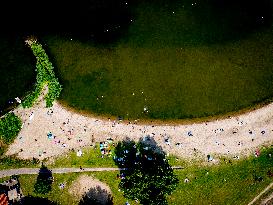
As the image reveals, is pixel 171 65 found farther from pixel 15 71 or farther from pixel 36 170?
pixel 36 170

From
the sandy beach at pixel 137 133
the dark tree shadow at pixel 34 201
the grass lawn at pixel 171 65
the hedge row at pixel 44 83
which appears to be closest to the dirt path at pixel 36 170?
the sandy beach at pixel 137 133

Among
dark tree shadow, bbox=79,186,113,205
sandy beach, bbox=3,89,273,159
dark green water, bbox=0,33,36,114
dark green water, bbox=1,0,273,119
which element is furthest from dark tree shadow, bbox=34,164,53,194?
dark green water, bbox=1,0,273,119

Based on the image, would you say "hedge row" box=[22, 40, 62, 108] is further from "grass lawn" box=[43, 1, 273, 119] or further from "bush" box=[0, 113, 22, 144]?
"bush" box=[0, 113, 22, 144]

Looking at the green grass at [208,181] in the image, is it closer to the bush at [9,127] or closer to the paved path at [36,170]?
the paved path at [36,170]

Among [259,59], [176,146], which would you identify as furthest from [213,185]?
[259,59]

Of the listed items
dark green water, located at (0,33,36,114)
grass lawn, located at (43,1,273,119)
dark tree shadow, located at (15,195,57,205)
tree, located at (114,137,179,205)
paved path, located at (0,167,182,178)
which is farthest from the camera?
grass lawn, located at (43,1,273,119)
